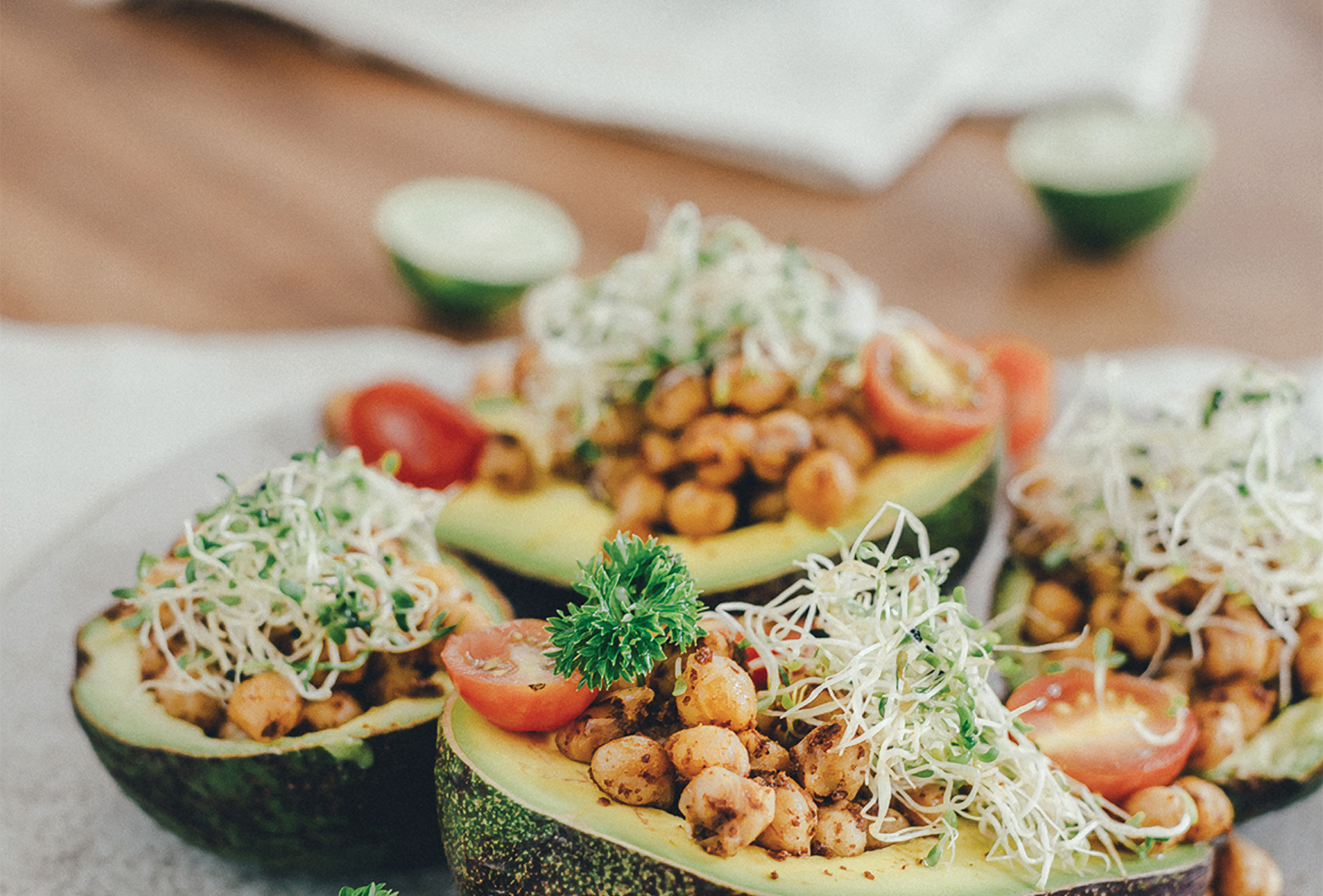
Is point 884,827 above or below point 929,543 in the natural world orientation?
below

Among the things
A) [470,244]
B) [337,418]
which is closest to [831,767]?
[337,418]

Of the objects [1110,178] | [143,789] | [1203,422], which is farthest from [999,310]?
[143,789]

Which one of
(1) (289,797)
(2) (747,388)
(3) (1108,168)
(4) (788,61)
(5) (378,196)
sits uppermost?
(4) (788,61)

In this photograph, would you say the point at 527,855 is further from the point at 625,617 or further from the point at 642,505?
the point at 642,505

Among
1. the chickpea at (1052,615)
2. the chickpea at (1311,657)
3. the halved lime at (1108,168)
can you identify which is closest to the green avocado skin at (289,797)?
the chickpea at (1052,615)

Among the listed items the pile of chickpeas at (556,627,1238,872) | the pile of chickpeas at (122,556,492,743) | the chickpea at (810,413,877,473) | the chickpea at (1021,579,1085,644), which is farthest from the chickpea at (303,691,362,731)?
the chickpea at (1021,579,1085,644)
